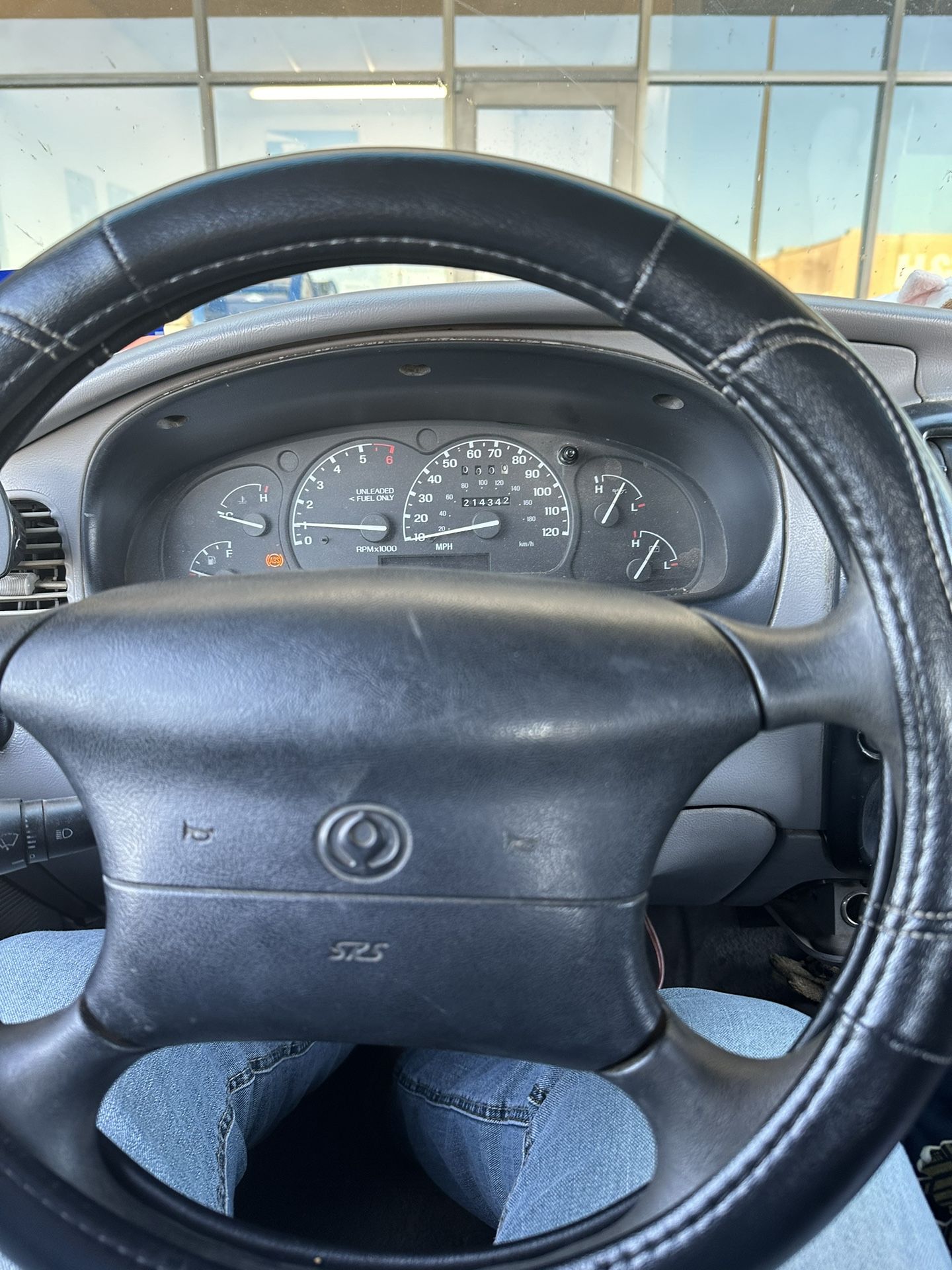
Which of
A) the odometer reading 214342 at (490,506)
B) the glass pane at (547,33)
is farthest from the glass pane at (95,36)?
the odometer reading 214342 at (490,506)

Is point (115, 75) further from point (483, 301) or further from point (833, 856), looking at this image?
point (833, 856)

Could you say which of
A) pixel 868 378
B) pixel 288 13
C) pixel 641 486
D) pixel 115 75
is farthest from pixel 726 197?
pixel 868 378

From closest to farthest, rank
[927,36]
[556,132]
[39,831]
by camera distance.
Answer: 1. [39,831]
2. [556,132]
3. [927,36]

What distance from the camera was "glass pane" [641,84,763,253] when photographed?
4598 mm

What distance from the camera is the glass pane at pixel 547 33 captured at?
479cm

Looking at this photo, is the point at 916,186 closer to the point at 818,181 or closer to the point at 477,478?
the point at 818,181

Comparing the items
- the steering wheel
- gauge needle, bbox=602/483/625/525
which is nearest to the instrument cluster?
gauge needle, bbox=602/483/625/525

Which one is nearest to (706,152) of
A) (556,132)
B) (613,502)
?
(556,132)

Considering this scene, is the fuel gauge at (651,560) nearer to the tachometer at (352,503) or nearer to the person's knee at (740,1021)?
the tachometer at (352,503)

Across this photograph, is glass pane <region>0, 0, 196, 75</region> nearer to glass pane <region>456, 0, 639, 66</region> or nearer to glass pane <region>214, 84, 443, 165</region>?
glass pane <region>214, 84, 443, 165</region>

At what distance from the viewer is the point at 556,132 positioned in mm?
4641

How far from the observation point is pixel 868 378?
1.43 ft

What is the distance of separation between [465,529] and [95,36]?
17.5 feet

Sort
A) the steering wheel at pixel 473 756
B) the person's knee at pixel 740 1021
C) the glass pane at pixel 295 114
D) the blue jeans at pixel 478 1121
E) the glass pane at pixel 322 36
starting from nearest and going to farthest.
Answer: the steering wheel at pixel 473 756
the blue jeans at pixel 478 1121
the person's knee at pixel 740 1021
the glass pane at pixel 295 114
the glass pane at pixel 322 36
